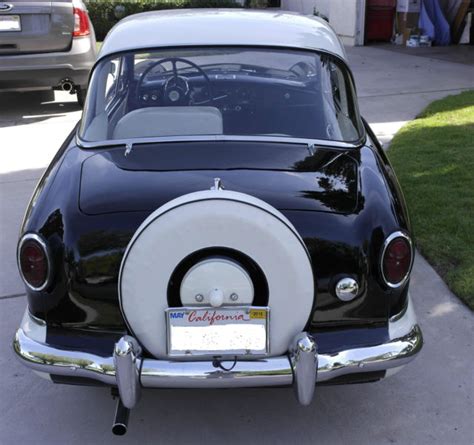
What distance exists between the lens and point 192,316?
263 centimetres

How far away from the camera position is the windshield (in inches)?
139

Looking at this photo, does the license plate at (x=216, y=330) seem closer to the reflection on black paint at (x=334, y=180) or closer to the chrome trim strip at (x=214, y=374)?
the chrome trim strip at (x=214, y=374)

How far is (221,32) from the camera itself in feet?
13.0

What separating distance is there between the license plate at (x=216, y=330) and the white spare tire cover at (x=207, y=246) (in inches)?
1.9

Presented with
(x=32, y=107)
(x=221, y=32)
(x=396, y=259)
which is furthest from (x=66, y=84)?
(x=396, y=259)

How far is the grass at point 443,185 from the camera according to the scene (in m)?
4.61

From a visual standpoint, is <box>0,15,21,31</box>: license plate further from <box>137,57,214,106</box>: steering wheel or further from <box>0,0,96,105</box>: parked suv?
<box>137,57,214,106</box>: steering wheel

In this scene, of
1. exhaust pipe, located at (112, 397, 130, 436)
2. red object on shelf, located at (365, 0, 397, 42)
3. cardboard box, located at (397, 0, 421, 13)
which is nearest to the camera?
exhaust pipe, located at (112, 397, 130, 436)

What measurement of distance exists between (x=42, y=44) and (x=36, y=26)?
0.21 m

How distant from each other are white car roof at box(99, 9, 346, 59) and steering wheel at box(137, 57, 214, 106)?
18cm

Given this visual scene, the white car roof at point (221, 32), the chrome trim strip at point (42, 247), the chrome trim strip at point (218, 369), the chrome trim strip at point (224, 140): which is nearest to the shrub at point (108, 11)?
the white car roof at point (221, 32)

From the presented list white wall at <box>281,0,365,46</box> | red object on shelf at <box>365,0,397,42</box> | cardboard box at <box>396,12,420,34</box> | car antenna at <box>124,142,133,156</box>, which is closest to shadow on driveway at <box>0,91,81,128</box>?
car antenna at <box>124,142,133,156</box>

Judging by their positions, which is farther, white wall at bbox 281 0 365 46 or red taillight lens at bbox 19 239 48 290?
white wall at bbox 281 0 365 46

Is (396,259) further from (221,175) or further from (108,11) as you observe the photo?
(108,11)
